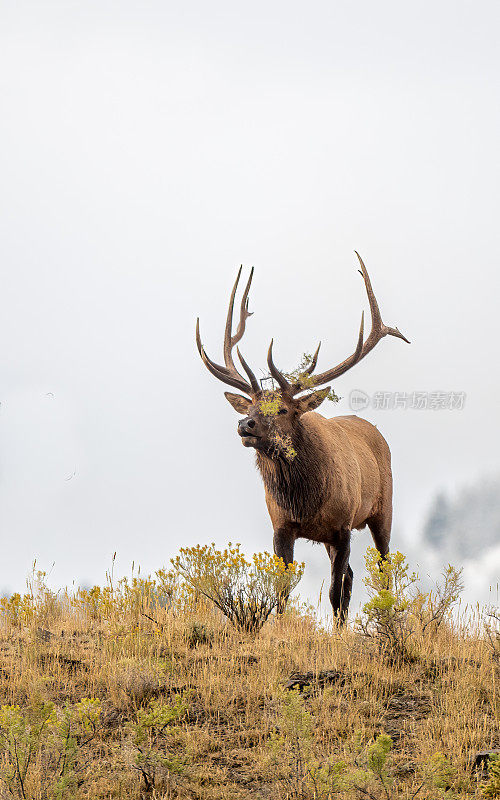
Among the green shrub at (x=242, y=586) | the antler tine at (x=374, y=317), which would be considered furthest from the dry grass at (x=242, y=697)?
the antler tine at (x=374, y=317)

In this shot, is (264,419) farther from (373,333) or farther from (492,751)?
(492,751)

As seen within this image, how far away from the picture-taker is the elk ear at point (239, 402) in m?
8.95

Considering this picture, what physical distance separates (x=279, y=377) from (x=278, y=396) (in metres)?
0.20

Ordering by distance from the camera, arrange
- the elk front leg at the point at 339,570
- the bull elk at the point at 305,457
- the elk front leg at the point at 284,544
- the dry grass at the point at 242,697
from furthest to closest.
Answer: the elk front leg at the point at 339,570 < the elk front leg at the point at 284,544 < the bull elk at the point at 305,457 < the dry grass at the point at 242,697

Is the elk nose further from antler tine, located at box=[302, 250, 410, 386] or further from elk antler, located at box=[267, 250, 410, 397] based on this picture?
antler tine, located at box=[302, 250, 410, 386]

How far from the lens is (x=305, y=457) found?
28.8ft

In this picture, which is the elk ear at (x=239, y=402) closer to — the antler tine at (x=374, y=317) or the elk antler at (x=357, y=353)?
the elk antler at (x=357, y=353)

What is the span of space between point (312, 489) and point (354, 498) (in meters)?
0.81

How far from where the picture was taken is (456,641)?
695 cm

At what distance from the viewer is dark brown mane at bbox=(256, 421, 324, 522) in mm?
8688

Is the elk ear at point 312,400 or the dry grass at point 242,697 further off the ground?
the elk ear at point 312,400

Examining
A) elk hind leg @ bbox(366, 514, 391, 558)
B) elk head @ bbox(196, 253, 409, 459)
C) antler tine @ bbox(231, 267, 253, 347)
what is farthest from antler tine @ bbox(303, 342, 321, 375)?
elk hind leg @ bbox(366, 514, 391, 558)

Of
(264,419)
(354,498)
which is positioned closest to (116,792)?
(264,419)

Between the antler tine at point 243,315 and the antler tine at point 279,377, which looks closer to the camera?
the antler tine at point 279,377
